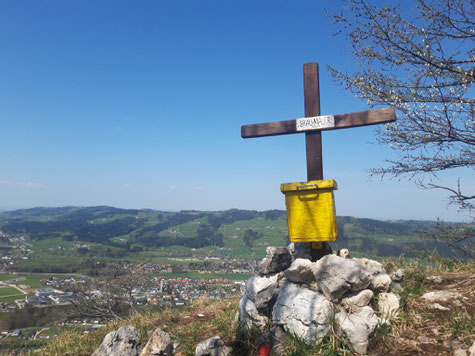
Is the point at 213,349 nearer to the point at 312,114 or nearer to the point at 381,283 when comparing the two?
the point at 381,283

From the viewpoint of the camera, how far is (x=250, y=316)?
560 centimetres

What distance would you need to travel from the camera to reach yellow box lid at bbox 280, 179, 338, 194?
17.2ft

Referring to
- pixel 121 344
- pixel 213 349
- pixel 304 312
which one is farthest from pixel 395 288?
pixel 121 344

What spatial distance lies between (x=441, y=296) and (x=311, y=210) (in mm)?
3000

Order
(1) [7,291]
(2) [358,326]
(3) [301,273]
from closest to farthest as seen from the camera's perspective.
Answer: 1. (2) [358,326]
2. (3) [301,273]
3. (1) [7,291]

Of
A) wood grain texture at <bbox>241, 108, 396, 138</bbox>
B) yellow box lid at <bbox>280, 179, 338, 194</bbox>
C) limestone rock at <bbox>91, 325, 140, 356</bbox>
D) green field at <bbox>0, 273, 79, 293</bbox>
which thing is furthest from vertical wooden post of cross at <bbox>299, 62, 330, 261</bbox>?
green field at <bbox>0, 273, 79, 293</bbox>

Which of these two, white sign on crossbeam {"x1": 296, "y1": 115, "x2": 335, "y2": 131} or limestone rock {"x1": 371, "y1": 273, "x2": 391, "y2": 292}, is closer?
limestone rock {"x1": 371, "y1": 273, "x2": 391, "y2": 292}

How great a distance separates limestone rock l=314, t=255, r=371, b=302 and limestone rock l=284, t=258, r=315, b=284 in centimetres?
16

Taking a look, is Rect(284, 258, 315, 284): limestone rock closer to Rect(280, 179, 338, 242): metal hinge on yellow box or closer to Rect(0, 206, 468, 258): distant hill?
Rect(280, 179, 338, 242): metal hinge on yellow box

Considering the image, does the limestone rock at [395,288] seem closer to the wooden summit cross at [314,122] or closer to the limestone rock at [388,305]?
the limestone rock at [388,305]

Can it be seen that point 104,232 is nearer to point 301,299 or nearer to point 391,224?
point 391,224

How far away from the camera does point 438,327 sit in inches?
167

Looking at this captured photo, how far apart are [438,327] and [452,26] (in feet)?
20.6

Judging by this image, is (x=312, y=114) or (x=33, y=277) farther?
(x=33, y=277)
